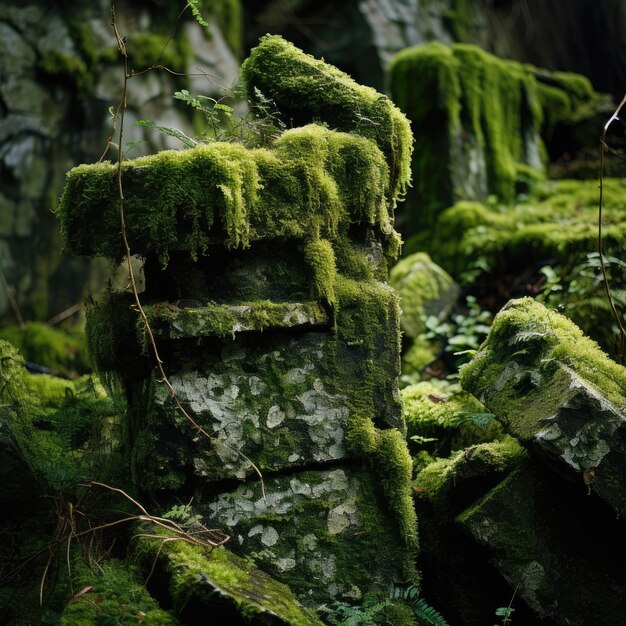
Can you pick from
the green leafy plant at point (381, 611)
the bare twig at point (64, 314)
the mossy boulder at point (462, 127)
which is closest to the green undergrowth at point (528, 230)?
the mossy boulder at point (462, 127)

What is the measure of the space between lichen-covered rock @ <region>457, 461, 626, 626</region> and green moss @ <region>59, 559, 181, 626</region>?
4.87 ft

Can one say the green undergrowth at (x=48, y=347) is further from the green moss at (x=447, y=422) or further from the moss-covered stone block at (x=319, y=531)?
the moss-covered stone block at (x=319, y=531)

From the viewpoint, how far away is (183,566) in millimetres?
2670

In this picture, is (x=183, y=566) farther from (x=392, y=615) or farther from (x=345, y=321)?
(x=345, y=321)

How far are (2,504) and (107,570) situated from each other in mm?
749

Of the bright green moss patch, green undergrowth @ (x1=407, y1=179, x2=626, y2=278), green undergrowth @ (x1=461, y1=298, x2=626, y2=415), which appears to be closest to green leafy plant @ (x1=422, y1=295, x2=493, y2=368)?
green undergrowth @ (x1=407, y1=179, x2=626, y2=278)

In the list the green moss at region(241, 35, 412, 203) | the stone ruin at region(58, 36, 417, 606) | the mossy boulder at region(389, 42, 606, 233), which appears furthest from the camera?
the mossy boulder at region(389, 42, 606, 233)

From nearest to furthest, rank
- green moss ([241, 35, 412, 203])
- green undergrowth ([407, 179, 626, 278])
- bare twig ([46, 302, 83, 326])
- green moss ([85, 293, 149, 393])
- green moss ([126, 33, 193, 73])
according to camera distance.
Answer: green moss ([85, 293, 149, 393])
green moss ([241, 35, 412, 203])
green undergrowth ([407, 179, 626, 278])
bare twig ([46, 302, 83, 326])
green moss ([126, 33, 193, 73])

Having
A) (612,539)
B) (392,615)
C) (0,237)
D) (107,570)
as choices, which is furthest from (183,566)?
(0,237)

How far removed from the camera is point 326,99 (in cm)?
361

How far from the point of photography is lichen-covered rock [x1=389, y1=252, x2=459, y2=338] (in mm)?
5926

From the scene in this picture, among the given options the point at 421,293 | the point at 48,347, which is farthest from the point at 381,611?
the point at 48,347

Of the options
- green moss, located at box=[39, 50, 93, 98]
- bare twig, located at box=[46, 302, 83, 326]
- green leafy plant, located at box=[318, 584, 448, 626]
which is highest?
green moss, located at box=[39, 50, 93, 98]

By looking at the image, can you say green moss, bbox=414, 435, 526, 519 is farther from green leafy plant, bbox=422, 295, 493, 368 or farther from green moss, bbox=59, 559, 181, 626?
green leafy plant, bbox=422, 295, 493, 368
